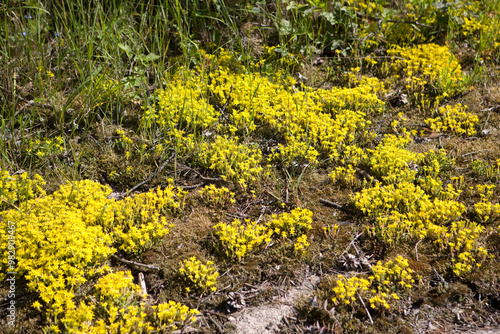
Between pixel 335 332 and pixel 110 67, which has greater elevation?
pixel 110 67

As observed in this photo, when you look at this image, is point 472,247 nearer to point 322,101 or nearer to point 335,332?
point 335,332

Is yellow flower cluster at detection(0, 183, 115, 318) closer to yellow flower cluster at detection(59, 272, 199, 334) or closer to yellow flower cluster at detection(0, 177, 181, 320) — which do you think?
yellow flower cluster at detection(0, 177, 181, 320)

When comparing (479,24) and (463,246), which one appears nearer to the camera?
(463,246)

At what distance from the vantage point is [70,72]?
561 cm

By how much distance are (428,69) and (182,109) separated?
11.7 feet

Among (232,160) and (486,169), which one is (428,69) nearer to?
(486,169)

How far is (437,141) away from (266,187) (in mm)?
2305

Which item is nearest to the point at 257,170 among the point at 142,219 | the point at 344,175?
the point at 344,175

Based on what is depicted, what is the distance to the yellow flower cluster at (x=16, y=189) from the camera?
409 cm

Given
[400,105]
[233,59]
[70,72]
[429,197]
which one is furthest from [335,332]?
[70,72]

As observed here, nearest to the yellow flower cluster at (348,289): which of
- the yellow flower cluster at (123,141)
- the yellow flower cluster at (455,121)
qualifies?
the yellow flower cluster at (455,121)

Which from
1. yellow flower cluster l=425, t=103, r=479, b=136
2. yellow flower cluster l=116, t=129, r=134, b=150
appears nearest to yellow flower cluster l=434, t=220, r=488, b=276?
yellow flower cluster l=425, t=103, r=479, b=136

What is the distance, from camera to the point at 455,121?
5.26 m

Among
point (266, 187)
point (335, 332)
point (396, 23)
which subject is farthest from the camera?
point (396, 23)
